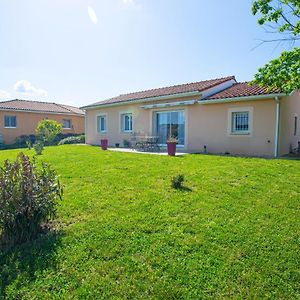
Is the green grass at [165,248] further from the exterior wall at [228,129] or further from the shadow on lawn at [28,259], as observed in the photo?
the exterior wall at [228,129]

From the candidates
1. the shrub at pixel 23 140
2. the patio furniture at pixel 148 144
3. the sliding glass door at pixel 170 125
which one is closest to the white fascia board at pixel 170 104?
the sliding glass door at pixel 170 125

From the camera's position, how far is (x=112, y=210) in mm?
5910

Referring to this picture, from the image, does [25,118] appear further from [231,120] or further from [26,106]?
[231,120]

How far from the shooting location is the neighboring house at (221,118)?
48.9 feet

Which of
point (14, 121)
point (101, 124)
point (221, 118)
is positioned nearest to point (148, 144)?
point (221, 118)

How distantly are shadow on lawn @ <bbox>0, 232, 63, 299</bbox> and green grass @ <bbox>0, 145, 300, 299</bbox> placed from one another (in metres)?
0.02

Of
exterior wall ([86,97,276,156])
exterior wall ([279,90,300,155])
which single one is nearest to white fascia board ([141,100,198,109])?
exterior wall ([86,97,276,156])

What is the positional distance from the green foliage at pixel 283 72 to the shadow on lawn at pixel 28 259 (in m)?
5.94

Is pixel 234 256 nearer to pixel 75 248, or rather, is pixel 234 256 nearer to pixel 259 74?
pixel 75 248

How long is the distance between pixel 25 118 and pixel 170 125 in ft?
68.2

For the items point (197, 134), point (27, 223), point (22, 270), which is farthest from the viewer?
point (197, 134)

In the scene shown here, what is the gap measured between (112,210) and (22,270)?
7.34ft

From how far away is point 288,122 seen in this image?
53.5 ft

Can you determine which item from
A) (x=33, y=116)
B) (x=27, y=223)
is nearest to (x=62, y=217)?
(x=27, y=223)
